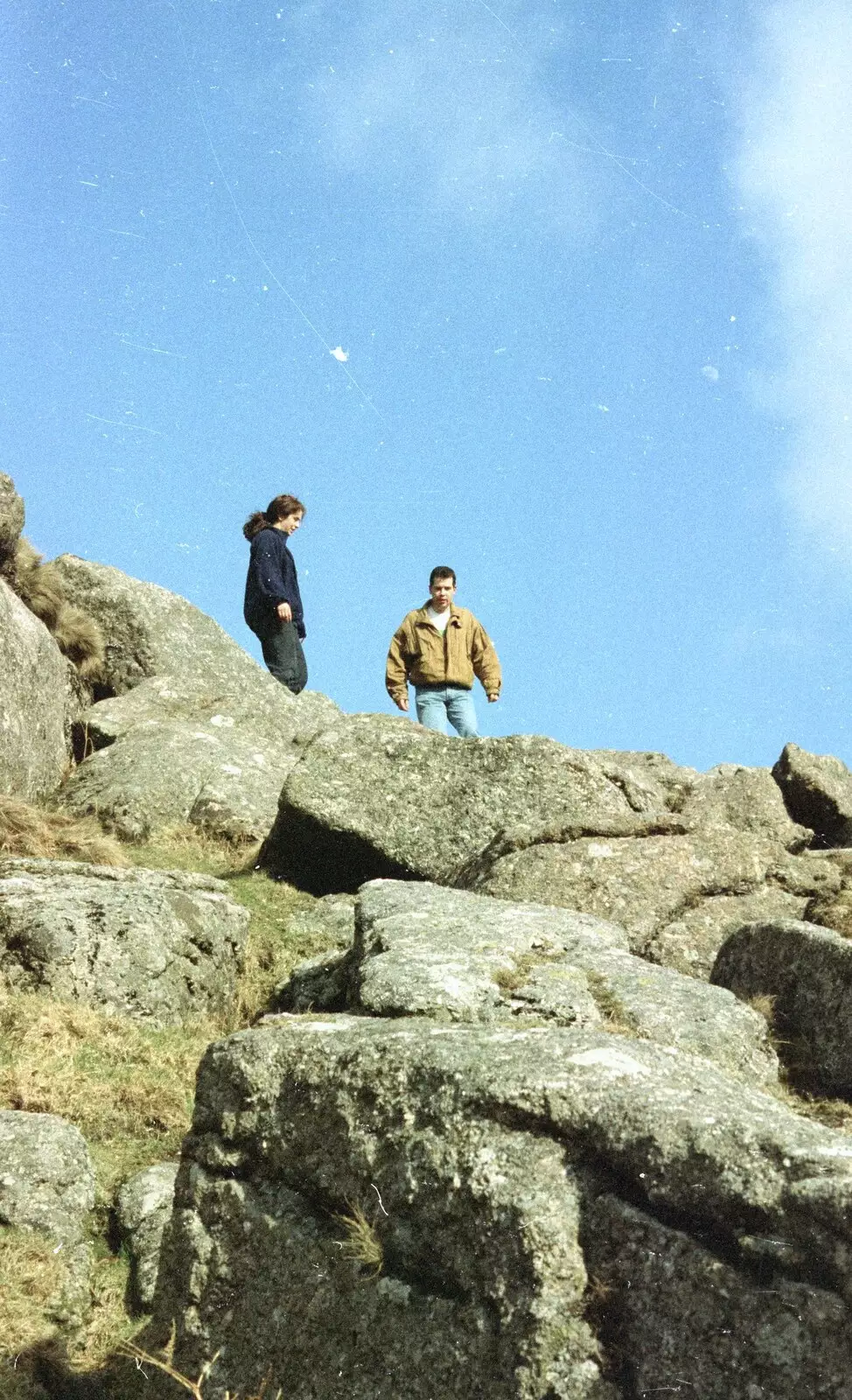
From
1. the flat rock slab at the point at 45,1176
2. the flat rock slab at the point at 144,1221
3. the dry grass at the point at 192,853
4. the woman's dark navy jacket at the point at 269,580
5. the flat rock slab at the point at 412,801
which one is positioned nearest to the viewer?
the flat rock slab at the point at 144,1221

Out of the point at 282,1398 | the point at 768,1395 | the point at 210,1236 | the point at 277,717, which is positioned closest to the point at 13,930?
the point at 210,1236

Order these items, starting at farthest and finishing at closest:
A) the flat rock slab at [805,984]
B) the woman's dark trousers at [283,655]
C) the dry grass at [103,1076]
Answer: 1. the woman's dark trousers at [283,655]
2. the flat rock slab at [805,984]
3. the dry grass at [103,1076]

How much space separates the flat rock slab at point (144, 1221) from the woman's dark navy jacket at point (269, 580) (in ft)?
50.2

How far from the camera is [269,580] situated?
76.0 ft

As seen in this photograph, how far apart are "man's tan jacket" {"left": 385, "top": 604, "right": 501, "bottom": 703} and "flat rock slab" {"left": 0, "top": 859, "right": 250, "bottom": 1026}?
896 centimetres

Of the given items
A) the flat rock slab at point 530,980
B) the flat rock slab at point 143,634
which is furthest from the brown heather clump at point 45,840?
the flat rock slab at point 143,634

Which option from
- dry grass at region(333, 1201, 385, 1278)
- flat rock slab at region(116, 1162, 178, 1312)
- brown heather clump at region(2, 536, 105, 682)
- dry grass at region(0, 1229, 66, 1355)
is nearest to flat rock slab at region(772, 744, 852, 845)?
brown heather clump at region(2, 536, 105, 682)

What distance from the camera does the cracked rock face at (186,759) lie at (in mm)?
16531

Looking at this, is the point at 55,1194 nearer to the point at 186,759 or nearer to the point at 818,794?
the point at 186,759

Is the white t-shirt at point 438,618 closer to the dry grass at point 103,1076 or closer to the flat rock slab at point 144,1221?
the dry grass at point 103,1076

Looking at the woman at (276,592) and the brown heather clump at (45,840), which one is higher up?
the woman at (276,592)

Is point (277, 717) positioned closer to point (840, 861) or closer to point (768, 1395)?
point (840, 861)

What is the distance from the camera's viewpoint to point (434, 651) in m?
20.8

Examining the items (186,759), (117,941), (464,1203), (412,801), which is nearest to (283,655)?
(186,759)
